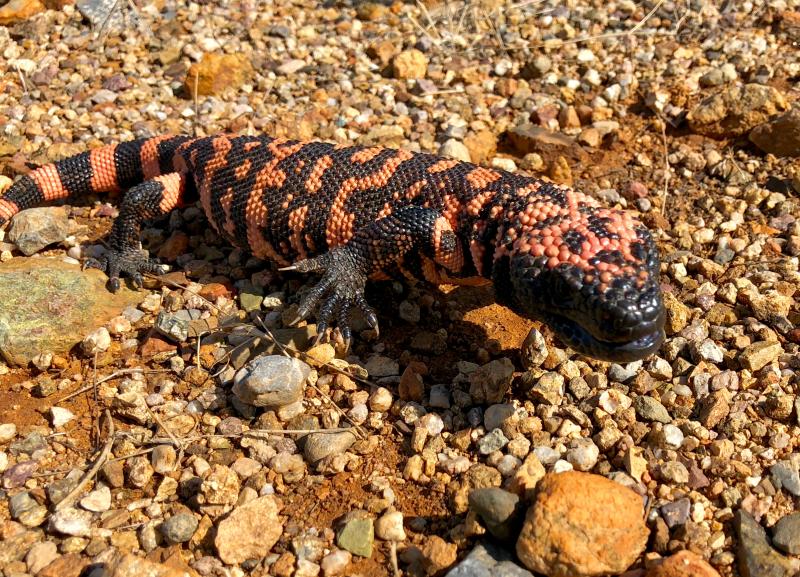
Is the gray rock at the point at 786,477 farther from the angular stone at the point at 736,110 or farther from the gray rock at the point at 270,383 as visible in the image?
the angular stone at the point at 736,110

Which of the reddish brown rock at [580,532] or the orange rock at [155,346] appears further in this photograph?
the orange rock at [155,346]

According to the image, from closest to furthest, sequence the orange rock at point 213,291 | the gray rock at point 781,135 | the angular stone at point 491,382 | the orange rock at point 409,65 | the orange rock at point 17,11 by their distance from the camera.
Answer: the angular stone at point 491,382 → the orange rock at point 213,291 → the gray rock at point 781,135 → the orange rock at point 409,65 → the orange rock at point 17,11

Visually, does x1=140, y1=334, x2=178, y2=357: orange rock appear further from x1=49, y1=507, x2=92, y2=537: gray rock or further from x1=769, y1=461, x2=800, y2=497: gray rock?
x1=769, y1=461, x2=800, y2=497: gray rock

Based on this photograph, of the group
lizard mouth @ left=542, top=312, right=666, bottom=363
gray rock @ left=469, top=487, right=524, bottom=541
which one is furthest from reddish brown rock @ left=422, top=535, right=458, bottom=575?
lizard mouth @ left=542, top=312, right=666, bottom=363

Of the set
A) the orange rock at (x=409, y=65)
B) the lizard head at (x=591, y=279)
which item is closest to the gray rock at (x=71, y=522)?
the lizard head at (x=591, y=279)

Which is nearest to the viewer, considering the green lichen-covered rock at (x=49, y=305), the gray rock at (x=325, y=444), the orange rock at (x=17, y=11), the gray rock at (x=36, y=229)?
the gray rock at (x=325, y=444)
